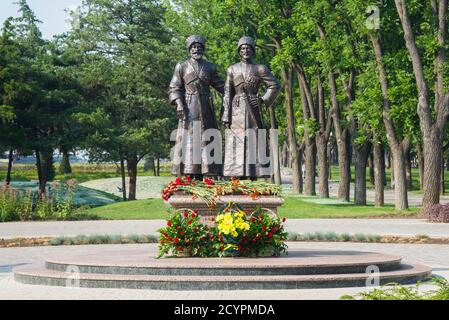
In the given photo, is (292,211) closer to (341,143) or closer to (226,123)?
(341,143)

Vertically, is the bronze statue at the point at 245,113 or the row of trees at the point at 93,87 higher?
the row of trees at the point at 93,87

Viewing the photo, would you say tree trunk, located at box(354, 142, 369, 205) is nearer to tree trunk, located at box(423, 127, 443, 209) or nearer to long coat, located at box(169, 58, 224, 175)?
tree trunk, located at box(423, 127, 443, 209)

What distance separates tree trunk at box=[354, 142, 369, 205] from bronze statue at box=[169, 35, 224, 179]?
22.9 meters

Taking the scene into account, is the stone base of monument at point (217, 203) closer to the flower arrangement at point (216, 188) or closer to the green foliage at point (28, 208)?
the flower arrangement at point (216, 188)

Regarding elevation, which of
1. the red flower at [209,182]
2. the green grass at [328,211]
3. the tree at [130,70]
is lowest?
the green grass at [328,211]

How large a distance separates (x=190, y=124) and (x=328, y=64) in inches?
809

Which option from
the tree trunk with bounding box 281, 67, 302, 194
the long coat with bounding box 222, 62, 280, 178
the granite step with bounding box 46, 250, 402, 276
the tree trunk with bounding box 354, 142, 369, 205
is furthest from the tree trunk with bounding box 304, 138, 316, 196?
the granite step with bounding box 46, 250, 402, 276

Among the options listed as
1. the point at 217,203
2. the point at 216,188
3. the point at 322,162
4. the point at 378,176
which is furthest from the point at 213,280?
the point at 322,162

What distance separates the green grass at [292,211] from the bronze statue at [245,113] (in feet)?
47.6

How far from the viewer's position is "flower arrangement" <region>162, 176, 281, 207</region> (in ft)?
52.9

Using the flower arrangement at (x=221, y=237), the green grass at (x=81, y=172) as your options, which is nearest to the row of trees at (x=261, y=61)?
the green grass at (x=81, y=172)

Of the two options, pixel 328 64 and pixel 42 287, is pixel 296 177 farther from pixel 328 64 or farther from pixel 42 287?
pixel 42 287

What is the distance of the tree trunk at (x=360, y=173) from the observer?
131ft

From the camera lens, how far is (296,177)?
49.2m
